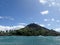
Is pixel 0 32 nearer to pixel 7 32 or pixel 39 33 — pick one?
pixel 7 32

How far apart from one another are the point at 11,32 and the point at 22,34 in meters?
10.2

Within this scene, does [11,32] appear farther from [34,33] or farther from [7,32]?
[34,33]

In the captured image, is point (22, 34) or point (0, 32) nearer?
point (22, 34)

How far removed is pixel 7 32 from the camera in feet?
469

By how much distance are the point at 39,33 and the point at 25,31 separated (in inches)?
571

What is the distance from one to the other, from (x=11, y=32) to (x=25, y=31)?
12422mm

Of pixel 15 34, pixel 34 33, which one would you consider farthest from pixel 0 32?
pixel 34 33

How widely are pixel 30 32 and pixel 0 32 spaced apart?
93.4ft

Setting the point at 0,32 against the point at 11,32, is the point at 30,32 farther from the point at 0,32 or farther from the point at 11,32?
the point at 0,32

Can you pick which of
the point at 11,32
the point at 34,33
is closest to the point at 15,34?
the point at 11,32

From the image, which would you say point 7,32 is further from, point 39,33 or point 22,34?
point 39,33

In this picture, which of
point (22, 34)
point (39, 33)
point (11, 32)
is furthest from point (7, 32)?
point (39, 33)

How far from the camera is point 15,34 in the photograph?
134375 mm

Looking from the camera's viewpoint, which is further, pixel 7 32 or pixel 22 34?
pixel 7 32
